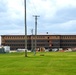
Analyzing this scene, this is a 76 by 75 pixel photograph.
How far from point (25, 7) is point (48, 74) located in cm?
4305

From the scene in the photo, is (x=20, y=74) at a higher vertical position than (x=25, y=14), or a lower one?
lower

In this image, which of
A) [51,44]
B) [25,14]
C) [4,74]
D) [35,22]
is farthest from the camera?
[51,44]

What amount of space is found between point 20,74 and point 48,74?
174 centimetres

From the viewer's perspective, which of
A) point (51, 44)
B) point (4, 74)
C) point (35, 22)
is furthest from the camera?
point (51, 44)

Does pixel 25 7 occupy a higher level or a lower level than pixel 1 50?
higher

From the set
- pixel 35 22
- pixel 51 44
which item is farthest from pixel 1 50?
pixel 51 44

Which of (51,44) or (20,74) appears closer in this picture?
(20,74)

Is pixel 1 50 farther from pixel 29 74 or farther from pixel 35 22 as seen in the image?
pixel 29 74

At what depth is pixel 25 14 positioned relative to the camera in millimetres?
60812

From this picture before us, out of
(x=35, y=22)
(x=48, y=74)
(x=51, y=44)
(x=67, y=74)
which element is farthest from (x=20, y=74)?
(x=51, y=44)

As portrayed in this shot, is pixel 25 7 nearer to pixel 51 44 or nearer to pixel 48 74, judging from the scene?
pixel 48 74

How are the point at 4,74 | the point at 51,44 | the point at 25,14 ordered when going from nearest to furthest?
the point at 4,74, the point at 25,14, the point at 51,44

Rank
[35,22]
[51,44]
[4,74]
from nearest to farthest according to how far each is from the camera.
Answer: [4,74]
[35,22]
[51,44]

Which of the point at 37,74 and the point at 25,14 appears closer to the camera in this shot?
the point at 37,74
